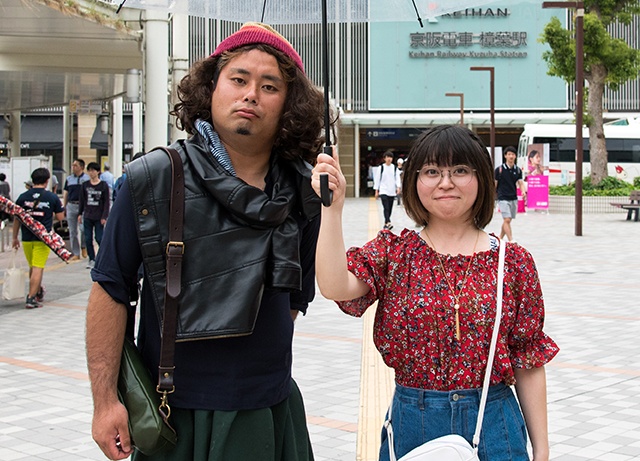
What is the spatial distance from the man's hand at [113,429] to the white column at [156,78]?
11723mm

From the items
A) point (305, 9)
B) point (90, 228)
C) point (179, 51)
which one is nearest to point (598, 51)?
point (179, 51)

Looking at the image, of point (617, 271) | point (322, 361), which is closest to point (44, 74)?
point (617, 271)

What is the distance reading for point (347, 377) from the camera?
636 cm

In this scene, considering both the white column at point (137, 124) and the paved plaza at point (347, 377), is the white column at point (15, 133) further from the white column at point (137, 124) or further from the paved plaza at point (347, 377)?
the paved plaza at point (347, 377)

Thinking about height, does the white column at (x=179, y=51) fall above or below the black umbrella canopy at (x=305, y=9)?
above

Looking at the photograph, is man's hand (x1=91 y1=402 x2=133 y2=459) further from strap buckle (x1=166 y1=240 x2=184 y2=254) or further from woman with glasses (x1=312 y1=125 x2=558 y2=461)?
woman with glasses (x1=312 y1=125 x2=558 y2=461)

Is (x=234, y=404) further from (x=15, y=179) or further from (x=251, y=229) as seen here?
(x=15, y=179)

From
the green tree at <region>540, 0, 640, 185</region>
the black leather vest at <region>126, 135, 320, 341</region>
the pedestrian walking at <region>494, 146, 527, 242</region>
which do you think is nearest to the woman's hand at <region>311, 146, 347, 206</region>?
the black leather vest at <region>126, 135, 320, 341</region>

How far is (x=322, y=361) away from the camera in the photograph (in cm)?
697

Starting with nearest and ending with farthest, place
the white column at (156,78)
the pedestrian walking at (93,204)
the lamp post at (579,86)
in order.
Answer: the white column at (156,78)
the pedestrian walking at (93,204)
the lamp post at (579,86)

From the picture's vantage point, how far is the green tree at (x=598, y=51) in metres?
27.4

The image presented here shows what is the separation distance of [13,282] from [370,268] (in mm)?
8700

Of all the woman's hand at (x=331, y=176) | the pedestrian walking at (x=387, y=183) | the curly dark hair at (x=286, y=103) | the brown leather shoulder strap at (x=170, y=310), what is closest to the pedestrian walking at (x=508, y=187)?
the pedestrian walking at (x=387, y=183)

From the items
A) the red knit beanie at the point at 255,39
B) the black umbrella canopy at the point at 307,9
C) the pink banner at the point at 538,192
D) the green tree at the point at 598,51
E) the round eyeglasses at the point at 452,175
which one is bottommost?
the round eyeglasses at the point at 452,175
